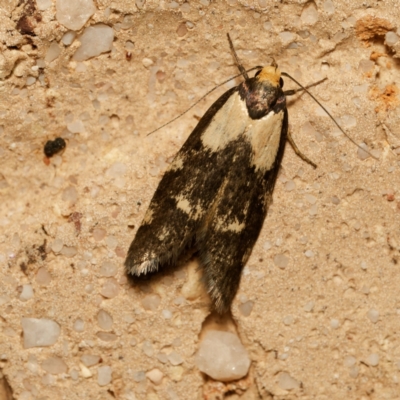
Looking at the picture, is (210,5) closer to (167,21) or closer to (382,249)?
(167,21)

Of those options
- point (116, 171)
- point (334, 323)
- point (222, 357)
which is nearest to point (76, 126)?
point (116, 171)

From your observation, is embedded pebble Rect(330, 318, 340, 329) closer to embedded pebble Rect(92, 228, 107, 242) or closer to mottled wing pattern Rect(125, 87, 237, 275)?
mottled wing pattern Rect(125, 87, 237, 275)

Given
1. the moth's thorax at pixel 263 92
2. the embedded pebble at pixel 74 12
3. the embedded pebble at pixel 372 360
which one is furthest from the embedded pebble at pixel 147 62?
the embedded pebble at pixel 372 360

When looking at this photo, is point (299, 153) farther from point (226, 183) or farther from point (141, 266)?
point (141, 266)

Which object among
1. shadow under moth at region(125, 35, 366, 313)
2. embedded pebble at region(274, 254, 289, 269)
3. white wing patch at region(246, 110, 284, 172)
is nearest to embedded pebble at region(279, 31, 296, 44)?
shadow under moth at region(125, 35, 366, 313)

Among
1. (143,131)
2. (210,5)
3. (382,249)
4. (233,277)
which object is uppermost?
(210,5)

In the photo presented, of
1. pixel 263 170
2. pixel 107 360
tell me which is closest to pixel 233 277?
pixel 263 170
